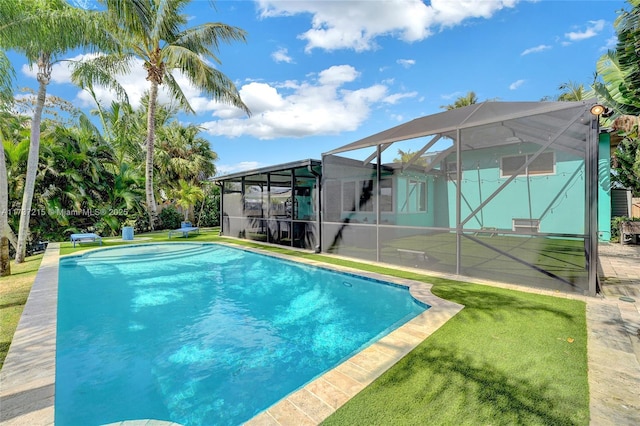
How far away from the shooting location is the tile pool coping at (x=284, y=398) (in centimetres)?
223

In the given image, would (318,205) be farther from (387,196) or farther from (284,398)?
(284,398)

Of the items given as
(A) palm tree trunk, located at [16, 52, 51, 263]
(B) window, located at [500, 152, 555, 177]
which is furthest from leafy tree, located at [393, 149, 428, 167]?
(A) palm tree trunk, located at [16, 52, 51, 263]

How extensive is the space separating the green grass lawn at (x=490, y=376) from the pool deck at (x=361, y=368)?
111 millimetres

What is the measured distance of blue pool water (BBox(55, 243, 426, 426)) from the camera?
3020mm

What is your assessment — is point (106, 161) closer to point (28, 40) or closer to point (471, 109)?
point (28, 40)

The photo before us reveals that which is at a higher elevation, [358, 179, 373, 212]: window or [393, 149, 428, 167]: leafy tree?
[393, 149, 428, 167]: leafy tree

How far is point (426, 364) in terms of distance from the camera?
2955mm

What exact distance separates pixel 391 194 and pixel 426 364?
28.5 feet

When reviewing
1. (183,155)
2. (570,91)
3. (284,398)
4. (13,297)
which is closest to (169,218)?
(183,155)

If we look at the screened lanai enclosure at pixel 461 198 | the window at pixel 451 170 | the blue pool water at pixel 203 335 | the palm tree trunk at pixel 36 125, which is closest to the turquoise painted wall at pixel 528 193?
the screened lanai enclosure at pixel 461 198

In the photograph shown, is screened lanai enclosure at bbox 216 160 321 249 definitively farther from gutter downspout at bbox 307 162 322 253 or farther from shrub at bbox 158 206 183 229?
shrub at bbox 158 206 183 229

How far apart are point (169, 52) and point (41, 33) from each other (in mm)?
8227

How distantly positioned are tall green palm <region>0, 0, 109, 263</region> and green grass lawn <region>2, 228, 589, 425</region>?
30.1 feet

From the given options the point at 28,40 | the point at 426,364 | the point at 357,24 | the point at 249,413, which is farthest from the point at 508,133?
the point at 28,40
